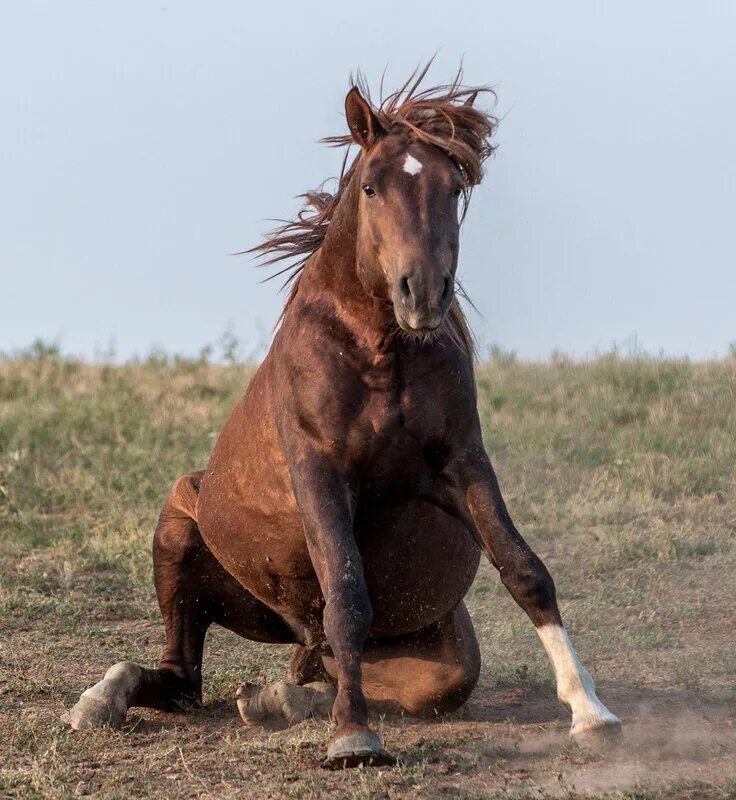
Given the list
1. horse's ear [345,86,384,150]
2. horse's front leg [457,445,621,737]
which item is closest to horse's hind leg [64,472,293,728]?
horse's front leg [457,445,621,737]

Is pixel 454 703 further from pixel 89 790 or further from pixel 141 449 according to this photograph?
pixel 141 449

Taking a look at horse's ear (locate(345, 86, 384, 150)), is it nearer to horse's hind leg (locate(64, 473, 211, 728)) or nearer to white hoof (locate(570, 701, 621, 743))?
horse's hind leg (locate(64, 473, 211, 728))

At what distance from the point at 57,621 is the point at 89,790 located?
3.04 meters

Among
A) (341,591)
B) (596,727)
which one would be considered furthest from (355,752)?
(596,727)

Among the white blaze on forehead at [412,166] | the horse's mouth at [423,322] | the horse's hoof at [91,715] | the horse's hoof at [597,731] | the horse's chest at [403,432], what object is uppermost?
the white blaze on forehead at [412,166]

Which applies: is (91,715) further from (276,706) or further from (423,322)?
(423,322)

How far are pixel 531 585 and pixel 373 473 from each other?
66 cm

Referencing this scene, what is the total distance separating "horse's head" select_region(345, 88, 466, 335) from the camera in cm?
392

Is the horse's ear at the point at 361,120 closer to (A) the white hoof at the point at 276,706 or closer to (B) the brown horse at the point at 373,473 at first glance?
(B) the brown horse at the point at 373,473

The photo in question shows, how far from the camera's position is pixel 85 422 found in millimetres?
10859

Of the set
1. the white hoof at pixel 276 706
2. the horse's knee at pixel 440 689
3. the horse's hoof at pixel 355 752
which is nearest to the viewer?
the horse's hoof at pixel 355 752

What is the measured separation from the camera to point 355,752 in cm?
381

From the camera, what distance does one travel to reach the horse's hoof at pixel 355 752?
3.81 meters

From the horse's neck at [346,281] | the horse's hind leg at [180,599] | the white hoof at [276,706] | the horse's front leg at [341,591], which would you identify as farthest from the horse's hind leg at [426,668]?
the horse's neck at [346,281]
